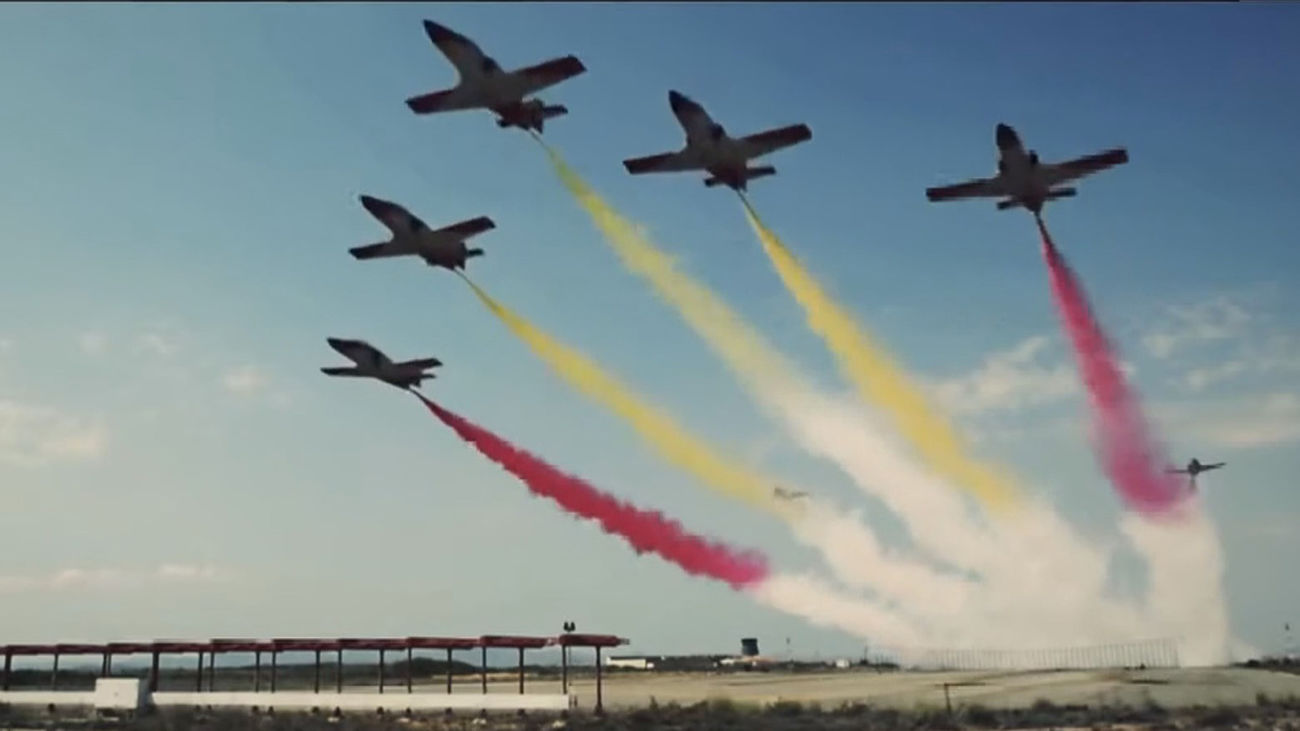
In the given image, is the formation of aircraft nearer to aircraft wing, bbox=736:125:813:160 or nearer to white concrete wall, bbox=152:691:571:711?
aircraft wing, bbox=736:125:813:160

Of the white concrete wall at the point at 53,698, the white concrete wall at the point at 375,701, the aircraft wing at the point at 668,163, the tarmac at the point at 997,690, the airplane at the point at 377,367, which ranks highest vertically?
the aircraft wing at the point at 668,163

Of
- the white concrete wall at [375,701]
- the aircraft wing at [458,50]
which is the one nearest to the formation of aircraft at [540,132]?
the aircraft wing at [458,50]

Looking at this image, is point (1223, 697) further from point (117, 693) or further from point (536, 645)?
point (117, 693)

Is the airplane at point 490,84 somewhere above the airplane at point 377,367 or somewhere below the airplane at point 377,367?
above

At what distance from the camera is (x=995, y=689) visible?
60062mm

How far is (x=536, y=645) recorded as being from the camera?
5297 cm

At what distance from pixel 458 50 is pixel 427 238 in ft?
32.8

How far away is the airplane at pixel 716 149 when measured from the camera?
51.9 metres

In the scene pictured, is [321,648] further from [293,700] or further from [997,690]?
[997,690]

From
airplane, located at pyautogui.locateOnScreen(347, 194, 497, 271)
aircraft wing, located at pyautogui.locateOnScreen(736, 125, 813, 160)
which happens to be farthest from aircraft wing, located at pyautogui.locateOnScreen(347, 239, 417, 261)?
aircraft wing, located at pyautogui.locateOnScreen(736, 125, 813, 160)

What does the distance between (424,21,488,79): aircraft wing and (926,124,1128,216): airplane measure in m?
23.5

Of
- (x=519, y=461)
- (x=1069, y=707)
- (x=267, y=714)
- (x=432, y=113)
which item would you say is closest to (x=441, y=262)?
(x=432, y=113)

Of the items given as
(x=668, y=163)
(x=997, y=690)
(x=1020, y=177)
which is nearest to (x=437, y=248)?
(x=668, y=163)

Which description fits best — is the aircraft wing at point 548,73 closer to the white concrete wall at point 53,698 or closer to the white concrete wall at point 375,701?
the white concrete wall at point 375,701
